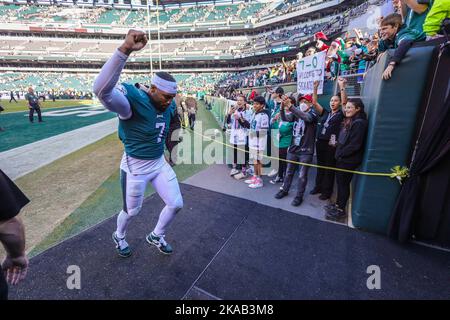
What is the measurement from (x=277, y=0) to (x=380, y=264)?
63.6 metres

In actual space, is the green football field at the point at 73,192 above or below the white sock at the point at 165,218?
below

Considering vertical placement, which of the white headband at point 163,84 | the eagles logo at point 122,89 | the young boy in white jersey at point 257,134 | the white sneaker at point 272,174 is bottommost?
the white sneaker at point 272,174

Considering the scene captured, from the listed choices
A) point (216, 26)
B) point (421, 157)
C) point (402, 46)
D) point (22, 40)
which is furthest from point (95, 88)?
point (22, 40)

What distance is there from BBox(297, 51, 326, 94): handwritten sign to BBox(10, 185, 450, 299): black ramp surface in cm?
247

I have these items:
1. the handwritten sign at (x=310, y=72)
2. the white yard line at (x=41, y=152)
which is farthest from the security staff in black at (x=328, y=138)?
the white yard line at (x=41, y=152)

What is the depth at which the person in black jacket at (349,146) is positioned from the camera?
3.54 meters

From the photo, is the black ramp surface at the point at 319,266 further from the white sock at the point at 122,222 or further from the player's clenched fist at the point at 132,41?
the player's clenched fist at the point at 132,41

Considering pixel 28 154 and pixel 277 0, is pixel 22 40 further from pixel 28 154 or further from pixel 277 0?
pixel 28 154

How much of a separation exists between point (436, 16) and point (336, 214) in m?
2.93

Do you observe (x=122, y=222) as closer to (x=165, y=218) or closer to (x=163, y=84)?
(x=165, y=218)

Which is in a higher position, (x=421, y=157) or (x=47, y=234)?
(x=421, y=157)

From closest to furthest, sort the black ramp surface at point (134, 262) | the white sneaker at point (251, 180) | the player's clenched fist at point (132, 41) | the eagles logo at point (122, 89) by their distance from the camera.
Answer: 1. the player's clenched fist at point (132, 41)
2. the eagles logo at point (122, 89)
3. the black ramp surface at point (134, 262)
4. the white sneaker at point (251, 180)

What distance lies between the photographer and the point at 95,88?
1.85m
